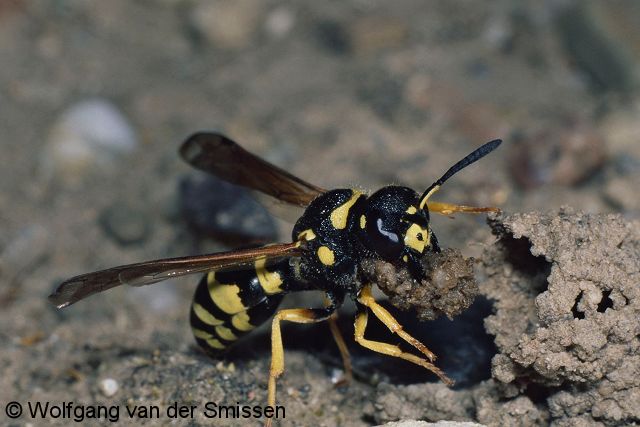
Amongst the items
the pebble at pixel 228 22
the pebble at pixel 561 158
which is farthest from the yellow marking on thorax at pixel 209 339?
the pebble at pixel 228 22

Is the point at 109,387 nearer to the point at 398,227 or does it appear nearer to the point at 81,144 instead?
the point at 398,227

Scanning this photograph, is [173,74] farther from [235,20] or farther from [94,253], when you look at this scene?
[94,253]

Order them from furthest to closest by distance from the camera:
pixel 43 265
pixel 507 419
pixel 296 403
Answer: pixel 43 265
pixel 296 403
pixel 507 419

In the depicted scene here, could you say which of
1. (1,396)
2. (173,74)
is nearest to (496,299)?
(1,396)

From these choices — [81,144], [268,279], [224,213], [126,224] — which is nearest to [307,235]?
[268,279]

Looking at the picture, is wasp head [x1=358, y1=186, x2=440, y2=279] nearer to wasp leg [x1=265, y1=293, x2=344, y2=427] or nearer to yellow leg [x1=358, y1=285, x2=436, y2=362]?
yellow leg [x1=358, y1=285, x2=436, y2=362]

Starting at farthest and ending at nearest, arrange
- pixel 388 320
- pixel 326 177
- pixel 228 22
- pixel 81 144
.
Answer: pixel 228 22 → pixel 81 144 → pixel 326 177 → pixel 388 320

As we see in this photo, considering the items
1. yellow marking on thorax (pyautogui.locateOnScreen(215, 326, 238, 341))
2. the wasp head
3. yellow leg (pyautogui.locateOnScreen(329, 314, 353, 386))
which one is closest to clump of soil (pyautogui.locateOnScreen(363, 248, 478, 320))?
the wasp head
